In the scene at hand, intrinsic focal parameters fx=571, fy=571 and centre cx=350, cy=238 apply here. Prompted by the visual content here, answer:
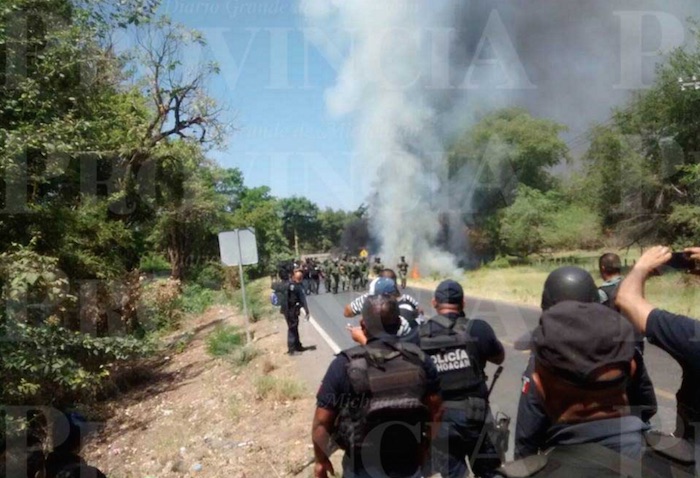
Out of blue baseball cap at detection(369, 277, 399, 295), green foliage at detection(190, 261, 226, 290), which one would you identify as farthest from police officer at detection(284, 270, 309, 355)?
green foliage at detection(190, 261, 226, 290)

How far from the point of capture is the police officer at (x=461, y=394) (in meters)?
3.07

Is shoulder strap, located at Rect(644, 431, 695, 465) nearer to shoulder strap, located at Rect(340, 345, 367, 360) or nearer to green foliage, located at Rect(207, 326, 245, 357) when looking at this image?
shoulder strap, located at Rect(340, 345, 367, 360)

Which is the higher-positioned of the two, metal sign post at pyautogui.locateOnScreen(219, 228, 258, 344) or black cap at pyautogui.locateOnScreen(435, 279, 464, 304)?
black cap at pyautogui.locateOnScreen(435, 279, 464, 304)

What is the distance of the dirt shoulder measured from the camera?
18.5ft

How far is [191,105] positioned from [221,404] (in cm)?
1016

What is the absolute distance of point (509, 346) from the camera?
932 cm

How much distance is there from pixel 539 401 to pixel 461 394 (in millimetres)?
889

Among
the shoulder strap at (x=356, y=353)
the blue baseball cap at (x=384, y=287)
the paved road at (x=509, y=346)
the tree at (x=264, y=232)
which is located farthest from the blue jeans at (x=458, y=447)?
the tree at (x=264, y=232)

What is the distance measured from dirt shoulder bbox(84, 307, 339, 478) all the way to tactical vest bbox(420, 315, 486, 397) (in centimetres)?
235

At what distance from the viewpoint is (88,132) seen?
281 inches

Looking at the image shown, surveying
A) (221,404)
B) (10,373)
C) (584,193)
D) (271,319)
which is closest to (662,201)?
(584,193)

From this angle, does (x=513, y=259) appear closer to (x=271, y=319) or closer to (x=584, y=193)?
(x=584, y=193)

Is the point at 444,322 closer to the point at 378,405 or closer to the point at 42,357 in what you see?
the point at 378,405

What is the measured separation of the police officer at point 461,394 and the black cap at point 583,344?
5.35ft
